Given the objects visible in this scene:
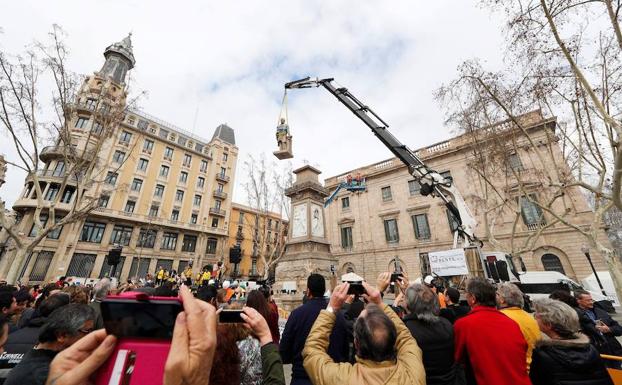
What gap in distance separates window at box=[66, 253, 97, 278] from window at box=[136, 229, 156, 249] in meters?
4.06

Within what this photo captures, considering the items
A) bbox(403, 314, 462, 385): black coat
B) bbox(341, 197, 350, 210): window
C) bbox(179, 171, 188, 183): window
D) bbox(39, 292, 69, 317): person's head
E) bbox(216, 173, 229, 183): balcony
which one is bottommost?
bbox(403, 314, 462, 385): black coat

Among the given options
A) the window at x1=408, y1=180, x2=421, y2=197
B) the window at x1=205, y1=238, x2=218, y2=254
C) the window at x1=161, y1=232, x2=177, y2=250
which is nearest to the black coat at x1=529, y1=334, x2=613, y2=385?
the window at x1=408, y1=180, x2=421, y2=197

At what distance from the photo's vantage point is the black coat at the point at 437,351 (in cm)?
219

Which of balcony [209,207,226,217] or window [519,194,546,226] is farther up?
balcony [209,207,226,217]

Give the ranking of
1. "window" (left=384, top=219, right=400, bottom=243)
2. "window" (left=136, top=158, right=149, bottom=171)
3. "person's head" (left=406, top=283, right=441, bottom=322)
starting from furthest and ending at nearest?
"window" (left=136, top=158, right=149, bottom=171) < "window" (left=384, top=219, right=400, bottom=243) < "person's head" (left=406, top=283, right=441, bottom=322)

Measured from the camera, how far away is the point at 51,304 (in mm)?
2965

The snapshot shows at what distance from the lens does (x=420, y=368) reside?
4.72 ft

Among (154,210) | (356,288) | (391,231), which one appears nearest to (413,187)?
(391,231)

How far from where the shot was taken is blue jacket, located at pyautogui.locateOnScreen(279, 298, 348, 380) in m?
2.38

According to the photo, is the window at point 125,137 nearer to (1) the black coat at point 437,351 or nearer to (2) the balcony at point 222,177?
(2) the balcony at point 222,177

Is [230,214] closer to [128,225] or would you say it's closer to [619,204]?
[128,225]

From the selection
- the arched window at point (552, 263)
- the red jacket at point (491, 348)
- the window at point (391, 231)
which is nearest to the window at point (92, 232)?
the window at point (391, 231)

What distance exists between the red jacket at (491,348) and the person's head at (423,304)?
0.34 meters

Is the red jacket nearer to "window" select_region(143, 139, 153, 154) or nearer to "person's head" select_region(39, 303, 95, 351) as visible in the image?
"person's head" select_region(39, 303, 95, 351)
